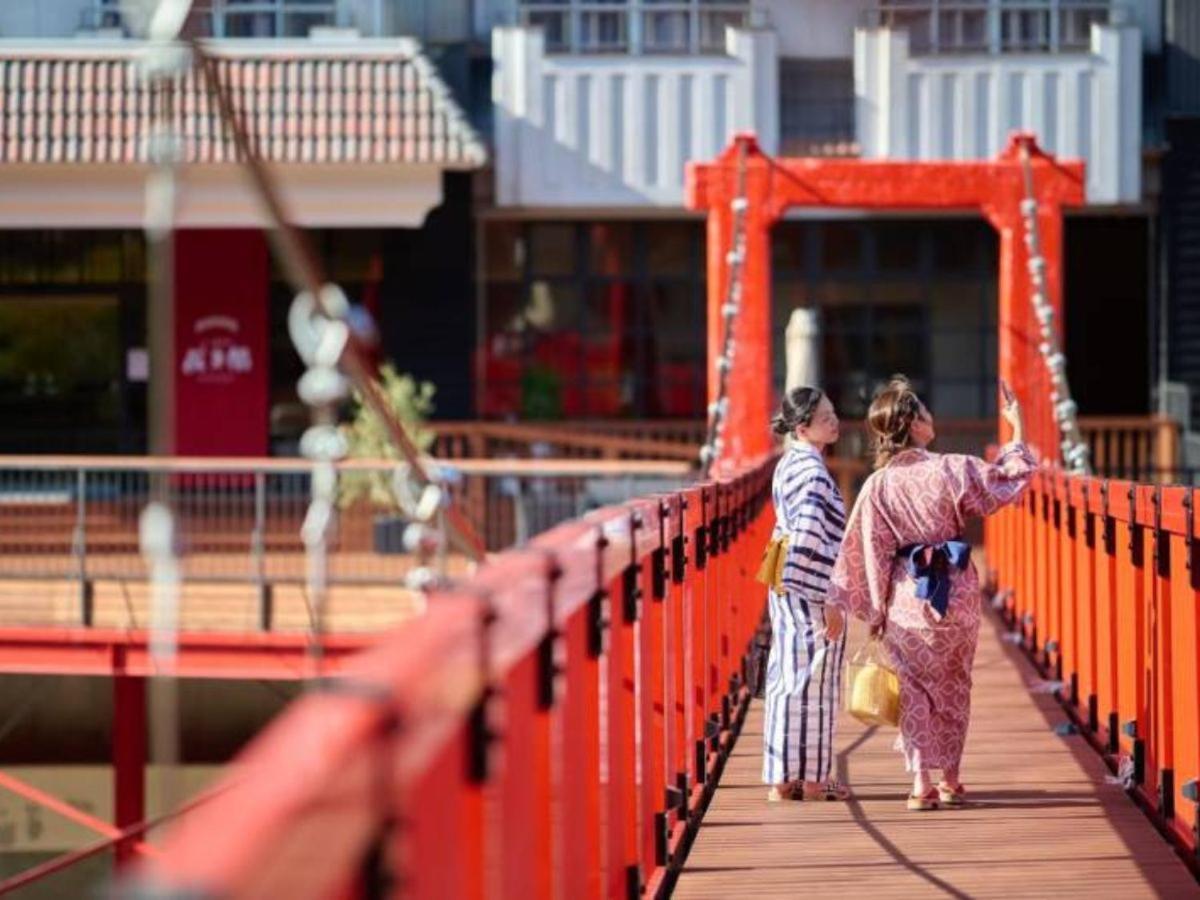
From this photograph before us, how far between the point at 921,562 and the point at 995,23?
59.3 feet

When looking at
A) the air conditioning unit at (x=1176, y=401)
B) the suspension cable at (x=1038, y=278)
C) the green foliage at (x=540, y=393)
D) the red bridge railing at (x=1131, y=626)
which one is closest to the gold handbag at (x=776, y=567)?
the red bridge railing at (x=1131, y=626)

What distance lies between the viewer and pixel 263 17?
85.2 feet

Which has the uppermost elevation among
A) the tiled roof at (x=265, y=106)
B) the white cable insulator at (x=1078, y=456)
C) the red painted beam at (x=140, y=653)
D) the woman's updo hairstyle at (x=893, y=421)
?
the tiled roof at (x=265, y=106)

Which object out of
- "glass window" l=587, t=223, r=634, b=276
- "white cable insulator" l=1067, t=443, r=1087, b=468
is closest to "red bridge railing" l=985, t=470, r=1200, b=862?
"white cable insulator" l=1067, t=443, r=1087, b=468

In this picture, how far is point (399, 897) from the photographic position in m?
3.00

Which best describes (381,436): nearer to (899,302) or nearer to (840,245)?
(840,245)

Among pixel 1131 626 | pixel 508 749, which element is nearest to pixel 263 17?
pixel 1131 626

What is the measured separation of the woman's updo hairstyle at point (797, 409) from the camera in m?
8.85

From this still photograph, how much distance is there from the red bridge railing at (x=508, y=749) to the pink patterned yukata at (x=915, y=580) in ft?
1.84

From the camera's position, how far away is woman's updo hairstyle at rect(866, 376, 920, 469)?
856 cm

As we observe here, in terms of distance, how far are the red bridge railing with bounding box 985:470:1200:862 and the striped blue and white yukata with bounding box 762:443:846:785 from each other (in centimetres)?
94

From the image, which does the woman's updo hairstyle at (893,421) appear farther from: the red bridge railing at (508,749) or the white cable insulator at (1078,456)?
the white cable insulator at (1078,456)

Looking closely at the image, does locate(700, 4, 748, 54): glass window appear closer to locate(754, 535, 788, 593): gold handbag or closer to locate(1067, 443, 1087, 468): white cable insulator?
locate(1067, 443, 1087, 468): white cable insulator

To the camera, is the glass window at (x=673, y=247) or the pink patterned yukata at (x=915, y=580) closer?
the pink patterned yukata at (x=915, y=580)
